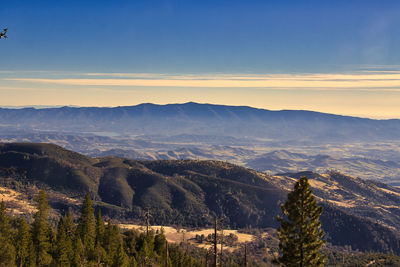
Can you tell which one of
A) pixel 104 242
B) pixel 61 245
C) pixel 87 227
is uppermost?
pixel 61 245

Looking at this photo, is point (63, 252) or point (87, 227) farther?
Answer: point (87, 227)

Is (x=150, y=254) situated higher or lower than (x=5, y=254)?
lower

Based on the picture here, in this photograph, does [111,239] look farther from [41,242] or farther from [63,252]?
[41,242]

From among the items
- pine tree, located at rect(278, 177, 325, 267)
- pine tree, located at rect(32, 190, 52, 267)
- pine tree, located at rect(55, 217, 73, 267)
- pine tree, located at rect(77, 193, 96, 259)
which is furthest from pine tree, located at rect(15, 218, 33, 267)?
pine tree, located at rect(278, 177, 325, 267)

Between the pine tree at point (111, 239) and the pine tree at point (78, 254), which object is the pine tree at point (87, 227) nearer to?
the pine tree at point (111, 239)

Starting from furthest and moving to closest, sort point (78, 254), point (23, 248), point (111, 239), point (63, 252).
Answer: point (111, 239)
point (78, 254)
point (63, 252)
point (23, 248)

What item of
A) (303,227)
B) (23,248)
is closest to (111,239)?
(23,248)

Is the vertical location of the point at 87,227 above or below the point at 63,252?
below

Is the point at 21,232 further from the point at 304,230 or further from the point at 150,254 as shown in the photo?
the point at 304,230

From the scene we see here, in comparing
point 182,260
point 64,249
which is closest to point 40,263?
point 64,249

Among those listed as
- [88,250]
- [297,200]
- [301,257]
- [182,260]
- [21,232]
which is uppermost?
[297,200]

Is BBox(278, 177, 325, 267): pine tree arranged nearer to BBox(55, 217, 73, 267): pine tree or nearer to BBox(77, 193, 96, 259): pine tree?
BBox(55, 217, 73, 267): pine tree
